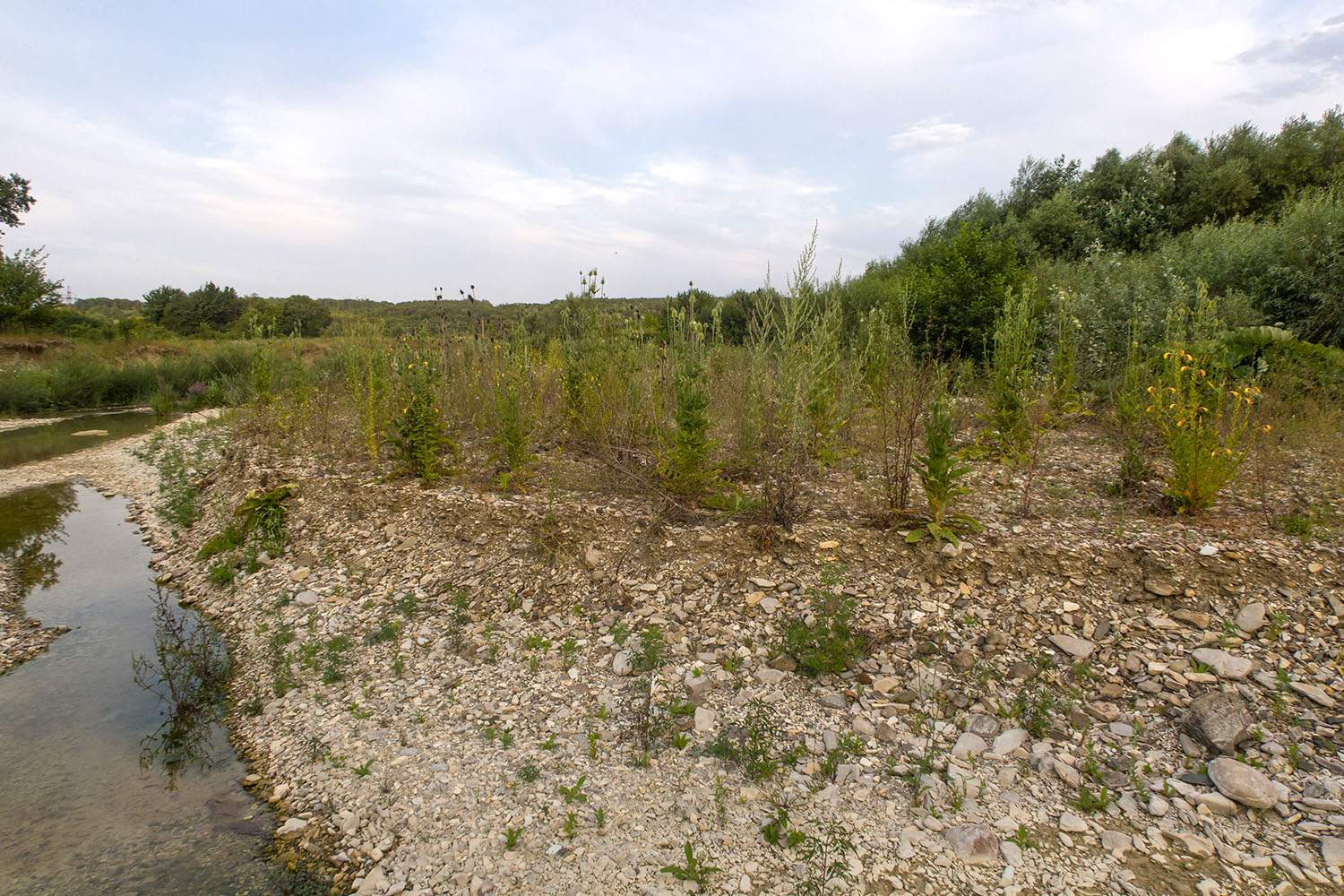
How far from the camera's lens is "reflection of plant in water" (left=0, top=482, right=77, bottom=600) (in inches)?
234

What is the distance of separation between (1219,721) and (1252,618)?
898 mm

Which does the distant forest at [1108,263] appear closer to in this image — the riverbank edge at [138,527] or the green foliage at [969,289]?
the green foliage at [969,289]

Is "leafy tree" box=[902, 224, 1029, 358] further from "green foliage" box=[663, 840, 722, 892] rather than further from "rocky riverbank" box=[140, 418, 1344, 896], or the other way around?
"green foliage" box=[663, 840, 722, 892]

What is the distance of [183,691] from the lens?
410 centimetres

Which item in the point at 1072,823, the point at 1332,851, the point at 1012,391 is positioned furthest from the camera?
the point at 1012,391

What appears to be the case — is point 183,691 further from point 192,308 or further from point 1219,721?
point 192,308

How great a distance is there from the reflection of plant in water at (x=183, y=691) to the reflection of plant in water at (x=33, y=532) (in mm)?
2191

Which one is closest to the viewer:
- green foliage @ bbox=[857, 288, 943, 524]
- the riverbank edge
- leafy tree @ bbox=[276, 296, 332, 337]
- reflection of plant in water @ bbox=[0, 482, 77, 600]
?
the riverbank edge

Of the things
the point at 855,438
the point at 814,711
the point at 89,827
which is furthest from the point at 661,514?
the point at 89,827

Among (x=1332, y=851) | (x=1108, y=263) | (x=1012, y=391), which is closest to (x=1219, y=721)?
(x=1332, y=851)

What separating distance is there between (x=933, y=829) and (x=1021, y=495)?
10.7 ft

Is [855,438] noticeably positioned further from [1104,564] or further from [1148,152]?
[1148,152]

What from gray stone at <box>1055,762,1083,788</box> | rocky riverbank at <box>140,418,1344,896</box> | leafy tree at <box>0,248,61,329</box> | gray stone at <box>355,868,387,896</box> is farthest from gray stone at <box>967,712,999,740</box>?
leafy tree at <box>0,248,61,329</box>

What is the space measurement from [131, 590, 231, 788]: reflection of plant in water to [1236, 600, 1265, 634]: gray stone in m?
5.70
